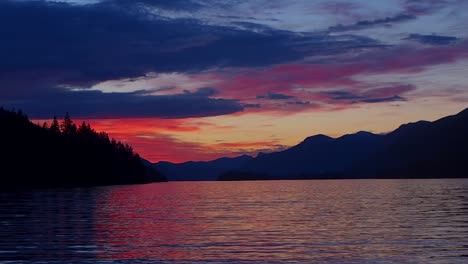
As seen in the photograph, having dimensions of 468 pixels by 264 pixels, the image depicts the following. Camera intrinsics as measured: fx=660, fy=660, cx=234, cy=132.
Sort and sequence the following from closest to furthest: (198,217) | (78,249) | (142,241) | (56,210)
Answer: (78,249) → (142,241) → (198,217) → (56,210)

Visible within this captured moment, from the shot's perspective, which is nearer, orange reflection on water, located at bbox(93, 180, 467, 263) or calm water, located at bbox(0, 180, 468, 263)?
calm water, located at bbox(0, 180, 468, 263)

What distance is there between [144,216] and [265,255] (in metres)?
42.3

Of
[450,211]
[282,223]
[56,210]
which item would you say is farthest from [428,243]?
[56,210]

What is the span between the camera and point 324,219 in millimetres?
74562

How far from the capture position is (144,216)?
83.4 m

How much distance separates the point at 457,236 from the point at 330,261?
18138 millimetres

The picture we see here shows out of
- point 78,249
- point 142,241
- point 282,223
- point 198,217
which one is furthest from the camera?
point 198,217

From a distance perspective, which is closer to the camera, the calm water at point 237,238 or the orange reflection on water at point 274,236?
the calm water at point 237,238

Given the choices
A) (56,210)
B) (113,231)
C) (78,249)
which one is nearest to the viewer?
(78,249)

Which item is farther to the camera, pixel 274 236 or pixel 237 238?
Result: pixel 274 236

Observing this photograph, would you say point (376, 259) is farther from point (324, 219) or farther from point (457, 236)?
point (324, 219)

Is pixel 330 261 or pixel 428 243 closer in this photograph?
pixel 330 261

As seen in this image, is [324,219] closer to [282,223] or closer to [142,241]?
[282,223]

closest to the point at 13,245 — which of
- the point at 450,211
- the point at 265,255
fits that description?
the point at 265,255
